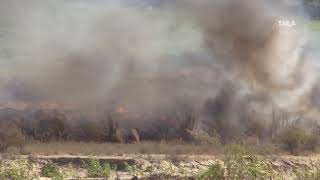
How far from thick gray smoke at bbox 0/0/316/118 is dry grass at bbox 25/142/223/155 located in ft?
11.3

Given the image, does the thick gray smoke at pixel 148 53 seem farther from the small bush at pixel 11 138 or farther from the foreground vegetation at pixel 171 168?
the foreground vegetation at pixel 171 168

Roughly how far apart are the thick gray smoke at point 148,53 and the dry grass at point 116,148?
11.3ft

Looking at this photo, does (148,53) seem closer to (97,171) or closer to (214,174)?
(97,171)

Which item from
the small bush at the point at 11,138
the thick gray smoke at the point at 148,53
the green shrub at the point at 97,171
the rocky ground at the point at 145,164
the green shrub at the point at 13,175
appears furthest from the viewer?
the thick gray smoke at the point at 148,53

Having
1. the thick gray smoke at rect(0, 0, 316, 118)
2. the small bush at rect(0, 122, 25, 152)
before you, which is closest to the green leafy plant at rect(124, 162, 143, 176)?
the small bush at rect(0, 122, 25, 152)

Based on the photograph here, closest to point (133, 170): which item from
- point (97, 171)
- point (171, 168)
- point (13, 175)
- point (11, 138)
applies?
point (171, 168)

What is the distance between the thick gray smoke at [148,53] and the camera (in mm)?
24500

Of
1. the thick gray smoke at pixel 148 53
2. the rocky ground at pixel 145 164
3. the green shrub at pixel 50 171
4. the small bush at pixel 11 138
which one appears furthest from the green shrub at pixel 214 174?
the thick gray smoke at pixel 148 53

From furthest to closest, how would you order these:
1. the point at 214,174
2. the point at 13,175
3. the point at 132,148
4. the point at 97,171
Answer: the point at 132,148
the point at 97,171
the point at 214,174
the point at 13,175

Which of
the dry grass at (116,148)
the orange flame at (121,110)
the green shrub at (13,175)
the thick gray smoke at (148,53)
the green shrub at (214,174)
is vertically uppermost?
the thick gray smoke at (148,53)

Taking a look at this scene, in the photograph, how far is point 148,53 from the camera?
28.5 meters

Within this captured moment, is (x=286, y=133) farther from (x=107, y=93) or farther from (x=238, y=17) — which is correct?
(x=107, y=93)

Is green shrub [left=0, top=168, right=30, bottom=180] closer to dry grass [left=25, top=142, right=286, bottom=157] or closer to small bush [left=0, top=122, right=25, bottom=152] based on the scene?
dry grass [left=25, top=142, right=286, bottom=157]

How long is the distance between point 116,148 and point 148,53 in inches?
333
